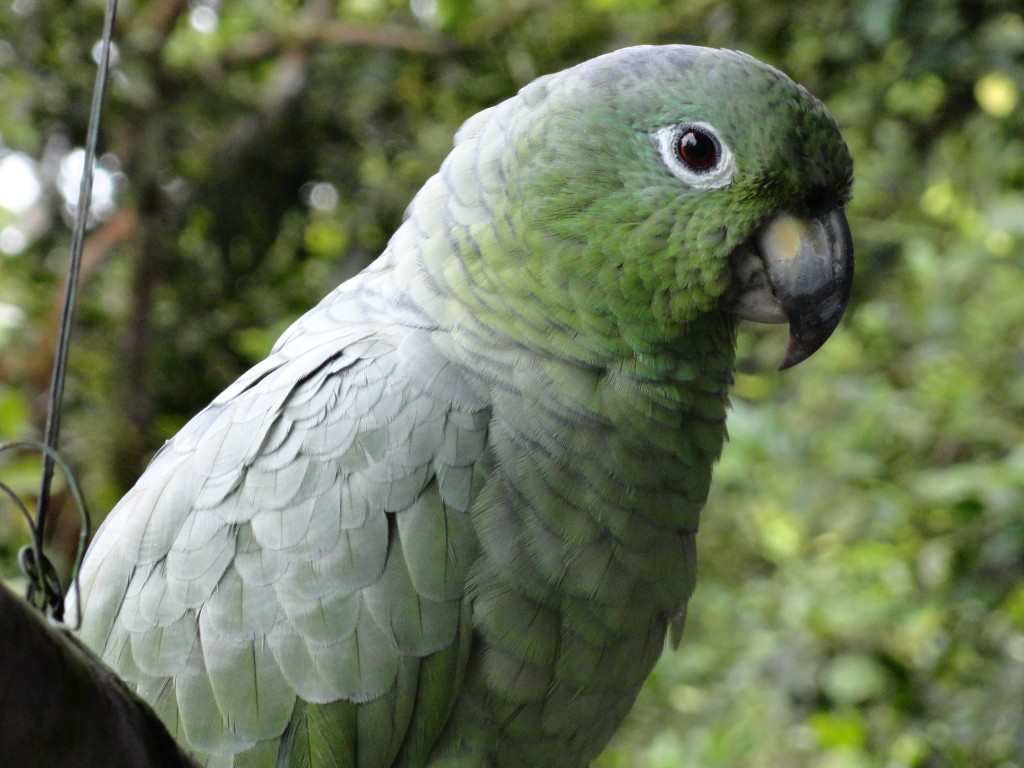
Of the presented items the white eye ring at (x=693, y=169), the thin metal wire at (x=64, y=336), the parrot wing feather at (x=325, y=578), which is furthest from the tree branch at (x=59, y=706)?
the white eye ring at (x=693, y=169)

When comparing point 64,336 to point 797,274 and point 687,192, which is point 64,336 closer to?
point 687,192

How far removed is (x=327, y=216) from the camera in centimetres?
279

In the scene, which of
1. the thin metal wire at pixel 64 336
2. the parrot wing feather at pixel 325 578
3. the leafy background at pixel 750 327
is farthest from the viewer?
the leafy background at pixel 750 327

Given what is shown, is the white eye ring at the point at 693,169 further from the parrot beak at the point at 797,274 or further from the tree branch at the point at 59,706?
the tree branch at the point at 59,706

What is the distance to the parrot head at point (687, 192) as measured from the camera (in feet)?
3.66

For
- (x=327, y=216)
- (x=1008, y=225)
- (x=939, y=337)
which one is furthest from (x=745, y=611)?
(x=327, y=216)

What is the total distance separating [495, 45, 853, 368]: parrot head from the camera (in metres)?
1.12

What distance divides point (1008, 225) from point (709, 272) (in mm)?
1246

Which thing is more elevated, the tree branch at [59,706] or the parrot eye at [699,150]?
the parrot eye at [699,150]

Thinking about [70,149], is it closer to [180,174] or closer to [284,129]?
[180,174]

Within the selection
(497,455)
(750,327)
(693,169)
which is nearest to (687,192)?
(693,169)

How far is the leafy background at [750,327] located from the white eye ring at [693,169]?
0.90 meters

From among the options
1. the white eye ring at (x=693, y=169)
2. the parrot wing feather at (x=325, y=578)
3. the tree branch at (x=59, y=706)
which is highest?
the white eye ring at (x=693, y=169)

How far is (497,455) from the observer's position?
44.4 inches
